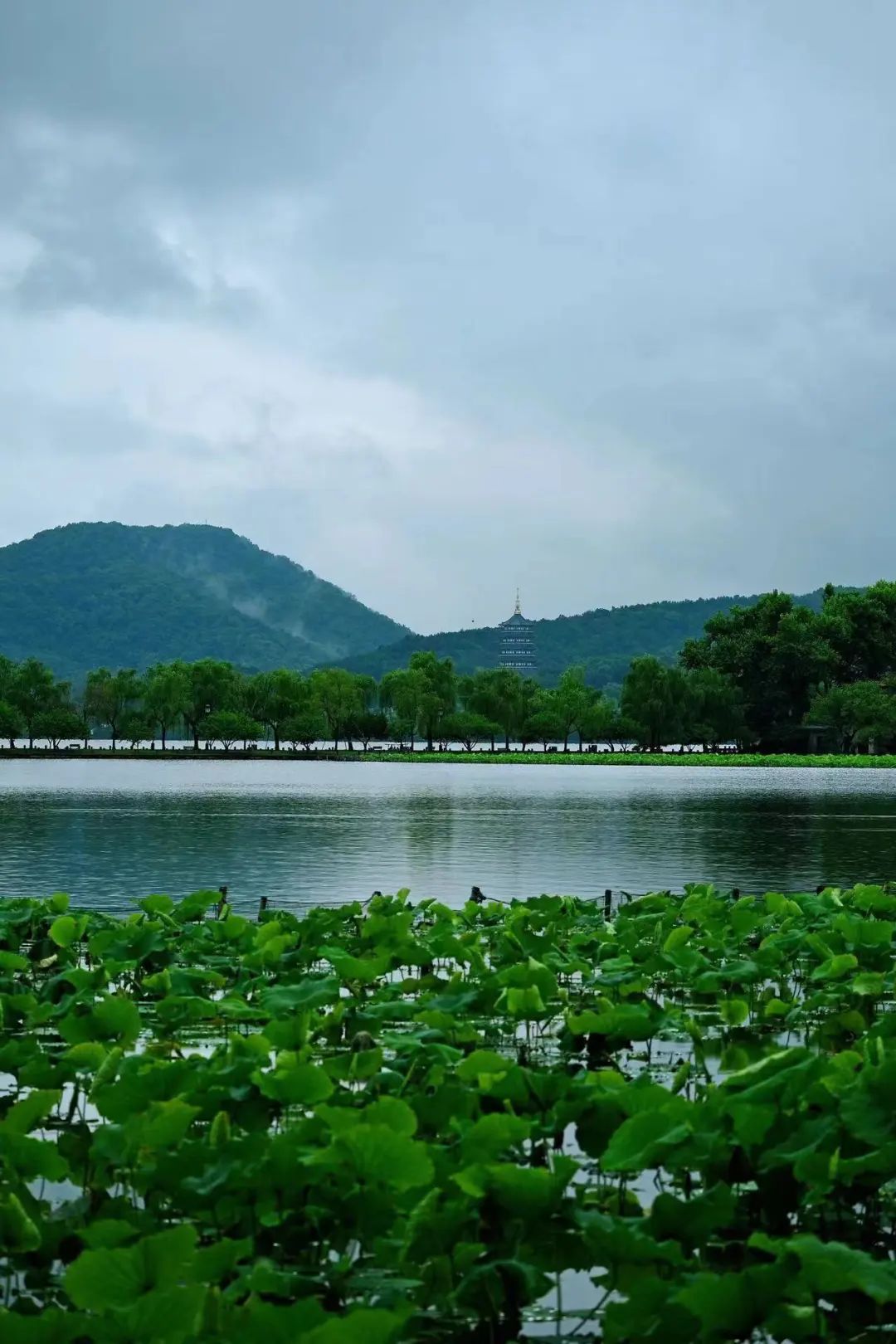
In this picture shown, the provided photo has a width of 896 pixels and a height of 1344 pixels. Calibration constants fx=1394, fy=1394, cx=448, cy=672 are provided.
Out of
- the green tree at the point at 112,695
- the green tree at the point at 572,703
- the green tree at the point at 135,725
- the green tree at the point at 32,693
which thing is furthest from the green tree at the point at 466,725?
the green tree at the point at 32,693

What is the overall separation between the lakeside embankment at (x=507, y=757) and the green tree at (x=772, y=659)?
309 cm

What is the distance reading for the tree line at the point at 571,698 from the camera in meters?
94.0

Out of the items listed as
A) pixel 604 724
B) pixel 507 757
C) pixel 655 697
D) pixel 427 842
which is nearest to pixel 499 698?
pixel 604 724

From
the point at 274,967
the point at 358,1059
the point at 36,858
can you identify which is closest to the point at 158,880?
the point at 36,858

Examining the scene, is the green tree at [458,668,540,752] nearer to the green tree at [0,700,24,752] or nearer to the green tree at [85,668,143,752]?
the green tree at [85,668,143,752]

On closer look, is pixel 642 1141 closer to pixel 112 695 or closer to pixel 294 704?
pixel 294 704

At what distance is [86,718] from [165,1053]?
106 m

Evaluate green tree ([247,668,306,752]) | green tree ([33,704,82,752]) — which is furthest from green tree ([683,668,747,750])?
green tree ([33,704,82,752])

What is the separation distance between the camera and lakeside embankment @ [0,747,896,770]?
86.1m

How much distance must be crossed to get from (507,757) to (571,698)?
44.2ft

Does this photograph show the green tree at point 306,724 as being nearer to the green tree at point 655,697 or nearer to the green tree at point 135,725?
the green tree at point 135,725

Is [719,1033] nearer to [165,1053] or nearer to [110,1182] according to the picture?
[165,1053]

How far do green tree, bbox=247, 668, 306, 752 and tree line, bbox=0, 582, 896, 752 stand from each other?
134mm

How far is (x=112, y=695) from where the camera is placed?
105 meters
